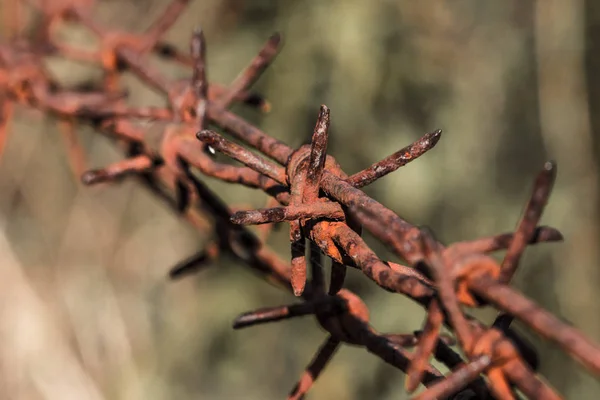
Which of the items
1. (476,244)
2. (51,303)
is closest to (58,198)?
(51,303)

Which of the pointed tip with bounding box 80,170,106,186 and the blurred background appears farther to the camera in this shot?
the blurred background

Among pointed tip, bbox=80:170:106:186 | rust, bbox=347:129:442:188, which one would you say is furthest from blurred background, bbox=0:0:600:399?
rust, bbox=347:129:442:188

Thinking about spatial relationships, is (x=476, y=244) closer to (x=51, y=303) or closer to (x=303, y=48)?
(x=303, y=48)

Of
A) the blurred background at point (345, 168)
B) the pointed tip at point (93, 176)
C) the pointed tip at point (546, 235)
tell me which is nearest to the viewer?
the pointed tip at point (546, 235)

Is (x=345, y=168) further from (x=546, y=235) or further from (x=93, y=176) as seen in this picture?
(x=546, y=235)

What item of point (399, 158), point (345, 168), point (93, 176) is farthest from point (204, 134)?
point (345, 168)

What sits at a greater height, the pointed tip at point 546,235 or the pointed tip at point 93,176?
the pointed tip at point 546,235

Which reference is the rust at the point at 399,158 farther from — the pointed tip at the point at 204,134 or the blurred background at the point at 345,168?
the blurred background at the point at 345,168

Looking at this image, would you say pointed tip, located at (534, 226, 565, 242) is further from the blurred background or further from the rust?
the blurred background

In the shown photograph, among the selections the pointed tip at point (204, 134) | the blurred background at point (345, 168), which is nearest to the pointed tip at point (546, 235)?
the pointed tip at point (204, 134)
